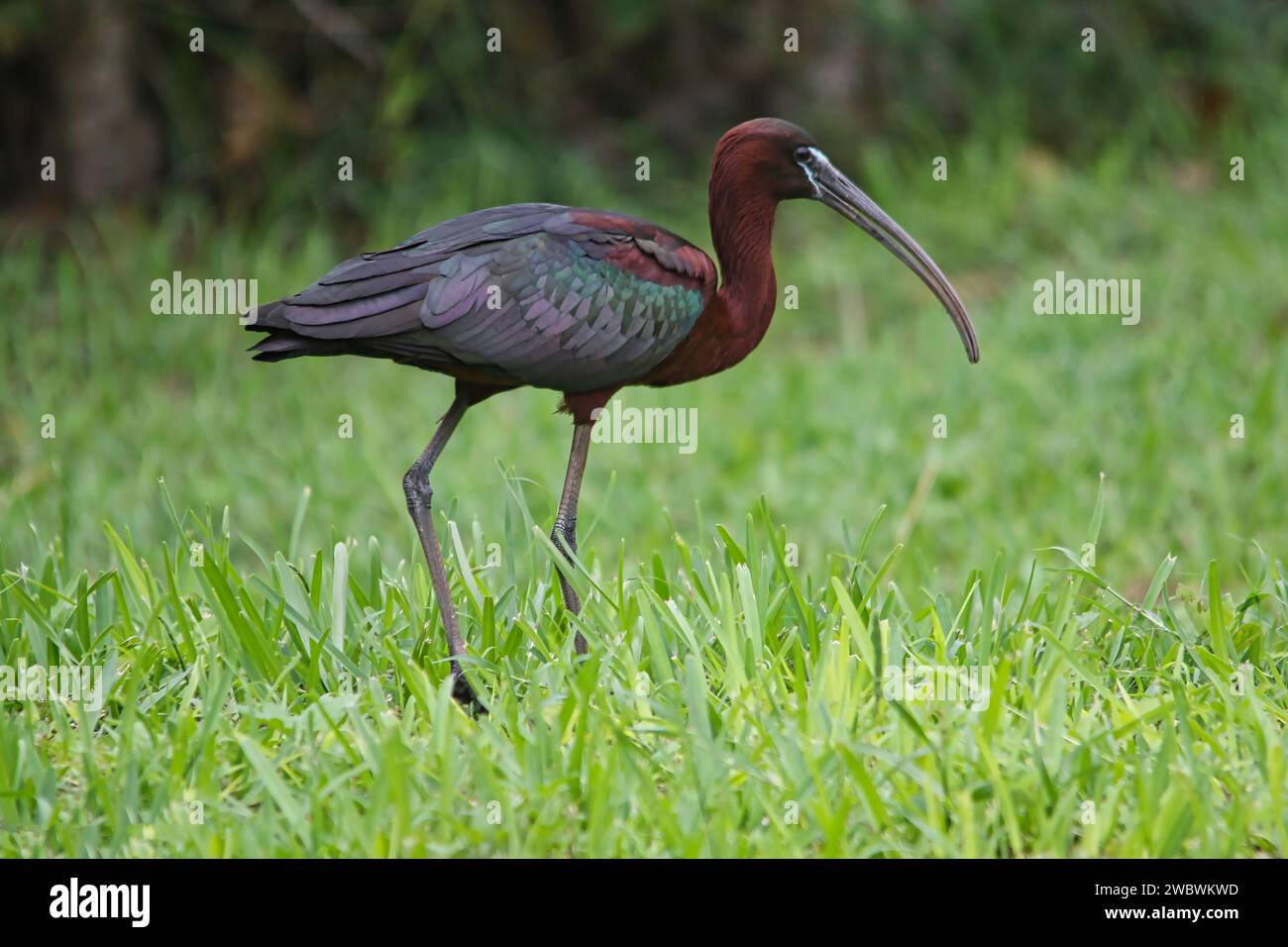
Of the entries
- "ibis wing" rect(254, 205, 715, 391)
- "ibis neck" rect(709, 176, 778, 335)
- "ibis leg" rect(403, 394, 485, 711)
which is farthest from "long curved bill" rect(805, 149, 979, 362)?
"ibis leg" rect(403, 394, 485, 711)

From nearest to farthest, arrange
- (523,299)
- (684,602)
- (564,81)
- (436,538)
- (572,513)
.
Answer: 1. (523,299)
2. (436,538)
3. (572,513)
4. (684,602)
5. (564,81)

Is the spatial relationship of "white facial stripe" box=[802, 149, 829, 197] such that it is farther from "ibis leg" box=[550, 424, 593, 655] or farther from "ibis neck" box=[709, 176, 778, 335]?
"ibis leg" box=[550, 424, 593, 655]

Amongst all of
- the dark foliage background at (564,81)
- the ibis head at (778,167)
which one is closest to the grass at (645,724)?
the ibis head at (778,167)

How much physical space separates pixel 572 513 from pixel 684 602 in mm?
506

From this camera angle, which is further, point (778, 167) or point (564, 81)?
point (564, 81)

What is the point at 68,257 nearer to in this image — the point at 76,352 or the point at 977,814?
the point at 76,352

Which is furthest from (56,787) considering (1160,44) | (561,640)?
(1160,44)

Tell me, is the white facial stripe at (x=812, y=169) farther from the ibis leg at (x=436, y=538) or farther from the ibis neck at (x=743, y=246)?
the ibis leg at (x=436, y=538)

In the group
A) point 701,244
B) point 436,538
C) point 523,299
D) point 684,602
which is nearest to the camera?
point 523,299

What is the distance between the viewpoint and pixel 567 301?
11.5 ft

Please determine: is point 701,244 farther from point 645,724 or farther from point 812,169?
point 645,724

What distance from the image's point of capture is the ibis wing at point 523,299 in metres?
3.37

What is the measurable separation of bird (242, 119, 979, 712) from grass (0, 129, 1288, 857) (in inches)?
15.8

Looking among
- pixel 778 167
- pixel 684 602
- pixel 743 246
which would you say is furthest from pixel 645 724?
pixel 778 167
